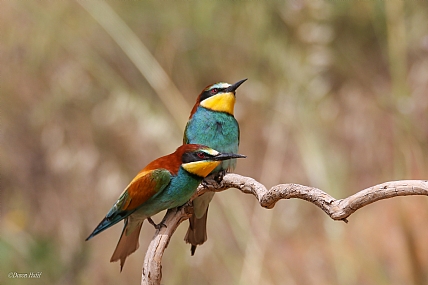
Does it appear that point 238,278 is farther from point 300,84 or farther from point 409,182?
point 409,182

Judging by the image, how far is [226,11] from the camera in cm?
256

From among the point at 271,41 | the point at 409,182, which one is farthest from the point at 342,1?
the point at 409,182

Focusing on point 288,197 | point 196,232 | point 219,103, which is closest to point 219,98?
point 219,103

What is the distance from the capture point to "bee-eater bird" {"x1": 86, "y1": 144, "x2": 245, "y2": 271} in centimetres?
116

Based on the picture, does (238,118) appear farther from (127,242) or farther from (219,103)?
(127,242)

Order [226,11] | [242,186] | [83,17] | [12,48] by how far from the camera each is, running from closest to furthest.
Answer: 1. [242,186]
2. [226,11]
3. [83,17]
4. [12,48]

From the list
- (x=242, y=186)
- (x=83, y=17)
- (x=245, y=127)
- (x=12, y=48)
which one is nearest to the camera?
(x=242, y=186)

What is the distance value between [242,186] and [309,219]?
2191 mm

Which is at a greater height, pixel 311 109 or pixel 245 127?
pixel 245 127

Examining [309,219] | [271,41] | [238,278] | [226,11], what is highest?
[226,11]

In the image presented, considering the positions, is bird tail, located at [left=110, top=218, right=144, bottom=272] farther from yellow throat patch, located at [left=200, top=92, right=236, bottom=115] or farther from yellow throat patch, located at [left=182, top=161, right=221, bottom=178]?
yellow throat patch, located at [left=200, top=92, right=236, bottom=115]

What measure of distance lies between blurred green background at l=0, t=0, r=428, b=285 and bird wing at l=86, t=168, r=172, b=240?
0.59 meters

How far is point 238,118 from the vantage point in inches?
100

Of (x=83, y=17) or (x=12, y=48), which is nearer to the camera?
(x=83, y=17)
